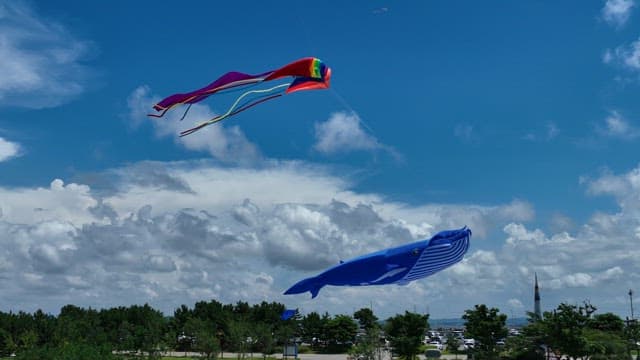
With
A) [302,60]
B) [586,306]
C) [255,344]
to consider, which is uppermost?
[302,60]

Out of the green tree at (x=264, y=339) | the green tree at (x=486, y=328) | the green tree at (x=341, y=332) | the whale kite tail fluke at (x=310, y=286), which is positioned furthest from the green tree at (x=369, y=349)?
the whale kite tail fluke at (x=310, y=286)

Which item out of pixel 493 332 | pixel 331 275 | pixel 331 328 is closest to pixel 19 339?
pixel 331 328

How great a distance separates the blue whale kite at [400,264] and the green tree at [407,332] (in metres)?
43.4

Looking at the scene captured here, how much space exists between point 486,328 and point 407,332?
9.80 metres

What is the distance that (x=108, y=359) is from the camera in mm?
42406

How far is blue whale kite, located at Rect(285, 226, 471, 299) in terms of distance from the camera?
984 inches

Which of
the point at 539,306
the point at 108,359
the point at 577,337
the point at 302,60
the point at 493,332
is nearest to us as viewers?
the point at 302,60

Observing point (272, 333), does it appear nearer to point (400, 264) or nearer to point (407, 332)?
point (407, 332)

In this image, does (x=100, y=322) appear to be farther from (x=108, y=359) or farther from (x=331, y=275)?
(x=331, y=275)

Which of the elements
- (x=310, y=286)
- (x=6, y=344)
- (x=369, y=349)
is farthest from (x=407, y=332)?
(x=6, y=344)

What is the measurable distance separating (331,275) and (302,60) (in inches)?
325

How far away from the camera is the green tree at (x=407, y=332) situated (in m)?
68.4

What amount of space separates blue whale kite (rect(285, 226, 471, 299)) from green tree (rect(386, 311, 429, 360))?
142ft

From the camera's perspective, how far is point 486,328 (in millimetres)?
62688
